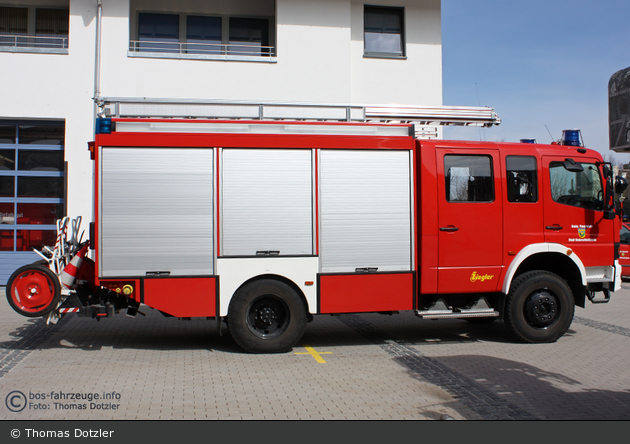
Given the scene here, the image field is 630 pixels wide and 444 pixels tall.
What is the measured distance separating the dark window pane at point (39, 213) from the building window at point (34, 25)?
4.02 m

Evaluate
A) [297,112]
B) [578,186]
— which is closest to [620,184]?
[578,186]

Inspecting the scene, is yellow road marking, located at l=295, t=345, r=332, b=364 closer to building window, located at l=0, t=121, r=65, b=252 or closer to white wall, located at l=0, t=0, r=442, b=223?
white wall, located at l=0, t=0, r=442, b=223

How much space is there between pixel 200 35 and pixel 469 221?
9.85 m

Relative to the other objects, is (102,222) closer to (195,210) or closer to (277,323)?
(195,210)

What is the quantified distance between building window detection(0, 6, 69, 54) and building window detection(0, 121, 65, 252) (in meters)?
2.33

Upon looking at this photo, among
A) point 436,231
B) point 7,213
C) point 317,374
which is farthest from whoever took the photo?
point 7,213

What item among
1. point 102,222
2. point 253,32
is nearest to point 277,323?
point 102,222

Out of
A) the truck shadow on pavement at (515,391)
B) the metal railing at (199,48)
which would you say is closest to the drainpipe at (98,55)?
the metal railing at (199,48)

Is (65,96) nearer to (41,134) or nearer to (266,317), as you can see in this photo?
(41,134)

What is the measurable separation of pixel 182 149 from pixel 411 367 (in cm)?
380

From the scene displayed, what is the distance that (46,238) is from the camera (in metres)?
12.9

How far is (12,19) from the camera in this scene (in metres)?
13.6

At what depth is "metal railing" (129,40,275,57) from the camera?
13.6 metres

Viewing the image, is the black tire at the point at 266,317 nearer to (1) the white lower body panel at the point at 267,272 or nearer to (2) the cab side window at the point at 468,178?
(1) the white lower body panel at the point at 267,272
